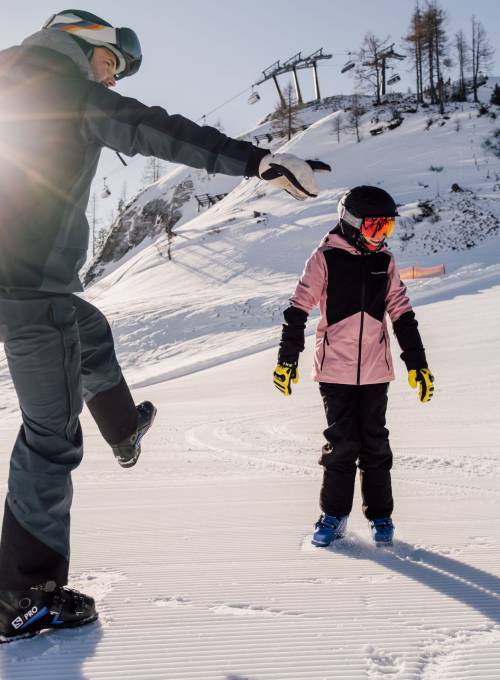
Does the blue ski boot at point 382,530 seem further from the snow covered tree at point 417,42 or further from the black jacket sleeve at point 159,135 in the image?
the snow covered tree at point 417,42

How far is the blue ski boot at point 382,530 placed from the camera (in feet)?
8.89

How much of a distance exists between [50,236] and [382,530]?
2022 mm

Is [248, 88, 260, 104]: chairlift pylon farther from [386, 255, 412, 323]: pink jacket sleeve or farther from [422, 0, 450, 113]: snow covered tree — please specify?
[386, 255, 412, 323]: pink jacket sleeve

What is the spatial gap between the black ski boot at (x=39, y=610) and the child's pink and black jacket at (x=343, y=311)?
1.56 metres

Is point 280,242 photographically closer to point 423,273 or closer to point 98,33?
point 423,273

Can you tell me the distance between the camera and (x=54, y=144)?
180 centimetres

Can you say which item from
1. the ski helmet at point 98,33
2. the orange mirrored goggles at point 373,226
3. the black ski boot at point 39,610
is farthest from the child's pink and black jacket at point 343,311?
the black ski boot at point 39,610

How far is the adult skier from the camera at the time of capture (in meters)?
1.78

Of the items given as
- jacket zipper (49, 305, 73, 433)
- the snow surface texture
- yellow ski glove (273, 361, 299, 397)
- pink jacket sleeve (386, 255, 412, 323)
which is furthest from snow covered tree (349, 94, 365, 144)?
jacket zipper (49, 305, 73, 433)

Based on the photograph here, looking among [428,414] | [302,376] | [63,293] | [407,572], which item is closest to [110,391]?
[63,293]

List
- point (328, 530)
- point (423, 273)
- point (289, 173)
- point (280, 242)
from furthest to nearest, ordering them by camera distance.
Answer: point (280, 242)
point (423, 273)
point (328, 530)
point (289, 173)

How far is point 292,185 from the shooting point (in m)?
1.81

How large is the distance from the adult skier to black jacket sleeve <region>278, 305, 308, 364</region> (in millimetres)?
1181

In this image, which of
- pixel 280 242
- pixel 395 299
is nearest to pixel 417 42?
pixel 280 242
